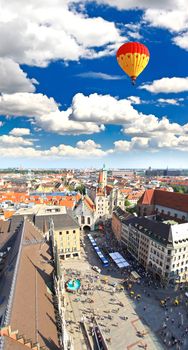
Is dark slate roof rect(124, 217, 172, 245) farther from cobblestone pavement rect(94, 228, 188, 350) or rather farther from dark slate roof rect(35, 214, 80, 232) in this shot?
dark slate roof rect(35, 214, 80, 232)

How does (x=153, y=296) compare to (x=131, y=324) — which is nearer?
(x=131, y=324)

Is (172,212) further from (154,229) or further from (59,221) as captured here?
(59,221)

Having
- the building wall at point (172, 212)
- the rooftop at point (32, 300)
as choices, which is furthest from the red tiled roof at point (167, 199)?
the rooftop at point (32, 300)

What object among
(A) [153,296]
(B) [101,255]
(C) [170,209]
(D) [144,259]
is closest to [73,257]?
(B) [101,255]

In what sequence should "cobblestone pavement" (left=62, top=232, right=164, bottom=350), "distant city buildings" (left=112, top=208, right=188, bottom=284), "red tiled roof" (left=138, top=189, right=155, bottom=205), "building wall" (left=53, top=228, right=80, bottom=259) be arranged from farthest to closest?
1. "red tiled roof" (left=138, top=189, right=155, bottom=205)
2. "building wall" (left=53, top=228, right=80, bottom=259)
3. "distant city buildings" (left=112, top=208, right=188, bottom=284)
4. "cobblestone pavement" (left=62, top=232, right=164, bottom=350)

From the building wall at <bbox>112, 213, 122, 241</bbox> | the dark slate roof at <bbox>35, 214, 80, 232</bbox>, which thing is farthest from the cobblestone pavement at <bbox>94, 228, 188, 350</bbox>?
the building wall at <bbox>112, 213, 122, 241</bbox>

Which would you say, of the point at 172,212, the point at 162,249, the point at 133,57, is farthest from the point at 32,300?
the point at 172,212

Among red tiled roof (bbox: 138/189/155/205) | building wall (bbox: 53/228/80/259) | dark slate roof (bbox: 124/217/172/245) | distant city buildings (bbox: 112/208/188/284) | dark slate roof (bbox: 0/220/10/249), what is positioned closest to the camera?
dark slate roof (bbox: 0/220/10/249)

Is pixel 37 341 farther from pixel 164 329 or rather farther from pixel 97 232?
pixel 97 232
